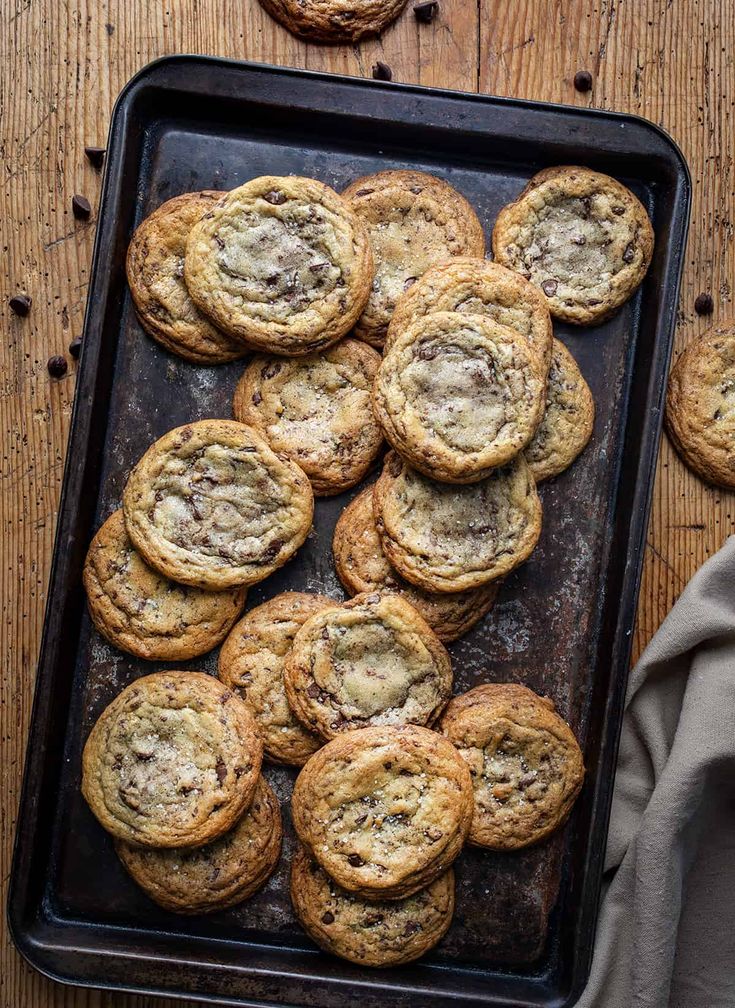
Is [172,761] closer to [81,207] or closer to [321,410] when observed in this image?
[321,410]

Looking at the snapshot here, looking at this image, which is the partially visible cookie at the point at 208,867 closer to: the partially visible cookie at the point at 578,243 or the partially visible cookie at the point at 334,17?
the partially visible cookie at the point at 578,243

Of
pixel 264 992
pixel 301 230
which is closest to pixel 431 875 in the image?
pixel 264 992

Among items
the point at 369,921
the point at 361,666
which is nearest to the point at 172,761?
the point at 361,666

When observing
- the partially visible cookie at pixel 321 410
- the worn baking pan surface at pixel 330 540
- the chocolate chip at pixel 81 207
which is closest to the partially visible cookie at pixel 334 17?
the worn baking pan surface at pixel 330 540

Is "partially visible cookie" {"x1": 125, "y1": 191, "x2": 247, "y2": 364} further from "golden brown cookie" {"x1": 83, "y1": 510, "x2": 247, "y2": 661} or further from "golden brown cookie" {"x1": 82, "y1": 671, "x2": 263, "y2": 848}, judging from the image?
"golden brown cookie" {"x1": 82, "y1": 671, "x2": 263, "y2": 848}

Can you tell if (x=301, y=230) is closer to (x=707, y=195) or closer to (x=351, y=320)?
(x=351, y=320)

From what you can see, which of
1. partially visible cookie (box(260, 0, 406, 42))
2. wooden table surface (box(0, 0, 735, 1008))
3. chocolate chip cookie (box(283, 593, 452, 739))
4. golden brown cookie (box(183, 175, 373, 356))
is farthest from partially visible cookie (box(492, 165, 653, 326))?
chocolate chip cookie (box(283, 593, 452, 739))
